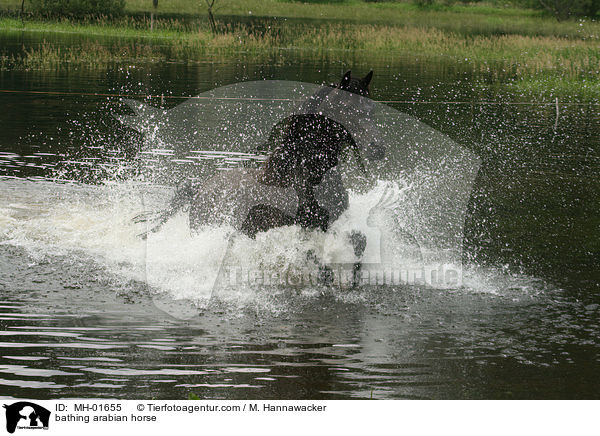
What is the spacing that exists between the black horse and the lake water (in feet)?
1.18

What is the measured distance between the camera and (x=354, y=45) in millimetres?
34312

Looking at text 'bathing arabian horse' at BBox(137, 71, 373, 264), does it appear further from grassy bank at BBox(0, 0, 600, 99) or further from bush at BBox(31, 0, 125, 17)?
bush at BBox(31, 0, 125, 17)

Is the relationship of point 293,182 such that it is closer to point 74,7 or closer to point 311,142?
point 311,142

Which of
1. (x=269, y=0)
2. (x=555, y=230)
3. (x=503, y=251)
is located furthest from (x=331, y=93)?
(x=269, y=0)

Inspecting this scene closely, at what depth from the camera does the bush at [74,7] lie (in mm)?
41500

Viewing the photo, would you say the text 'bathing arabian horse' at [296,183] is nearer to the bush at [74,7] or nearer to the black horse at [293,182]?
the black horse at [293,182]

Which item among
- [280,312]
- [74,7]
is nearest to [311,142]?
[280,312]

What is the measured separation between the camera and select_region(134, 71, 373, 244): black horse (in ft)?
19.6

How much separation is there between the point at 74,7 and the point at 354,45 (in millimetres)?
19098

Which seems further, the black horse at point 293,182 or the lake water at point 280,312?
the black horse at point 293,182
